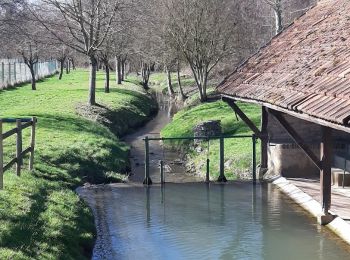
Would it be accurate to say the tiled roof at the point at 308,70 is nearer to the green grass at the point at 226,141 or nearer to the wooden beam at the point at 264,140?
the wooden beam at the point at 264,140

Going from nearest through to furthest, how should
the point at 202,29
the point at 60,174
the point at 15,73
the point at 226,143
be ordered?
the point at 60,174 → the point at 226,143 → the point at 202,29 → the point at 15,73

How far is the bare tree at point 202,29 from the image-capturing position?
32.3 meters

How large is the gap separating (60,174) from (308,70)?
22.7 feet

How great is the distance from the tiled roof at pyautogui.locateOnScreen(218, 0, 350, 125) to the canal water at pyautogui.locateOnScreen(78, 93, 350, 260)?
8.15ft

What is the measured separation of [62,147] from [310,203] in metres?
8.07

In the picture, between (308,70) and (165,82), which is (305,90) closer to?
(308,70)

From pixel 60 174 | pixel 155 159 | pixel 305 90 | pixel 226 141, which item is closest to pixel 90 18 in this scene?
pixel 155 159

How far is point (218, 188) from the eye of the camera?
14.0 meters

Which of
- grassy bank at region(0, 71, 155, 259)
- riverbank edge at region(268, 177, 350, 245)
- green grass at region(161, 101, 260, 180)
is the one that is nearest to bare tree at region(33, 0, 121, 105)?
grassy bank at region(0, 71, 155, 259)


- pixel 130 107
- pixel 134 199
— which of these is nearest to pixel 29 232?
pixel 134 199

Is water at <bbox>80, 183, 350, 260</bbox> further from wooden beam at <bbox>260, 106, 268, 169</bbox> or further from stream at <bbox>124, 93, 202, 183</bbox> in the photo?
stream at <bbox>124, 93, 202, 183</bbox>

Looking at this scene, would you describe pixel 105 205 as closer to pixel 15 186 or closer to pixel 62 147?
pixel 15 186

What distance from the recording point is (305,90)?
9.47 m

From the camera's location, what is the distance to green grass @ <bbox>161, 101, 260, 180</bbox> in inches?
644
